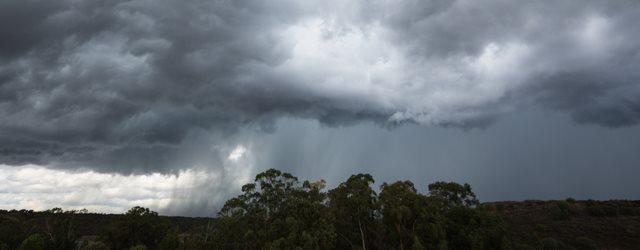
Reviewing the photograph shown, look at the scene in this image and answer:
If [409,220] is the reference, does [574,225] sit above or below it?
below

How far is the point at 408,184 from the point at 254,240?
1907cm

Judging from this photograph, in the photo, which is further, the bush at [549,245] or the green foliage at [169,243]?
the bush at [549,245]

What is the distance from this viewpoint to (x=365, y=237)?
43844mm

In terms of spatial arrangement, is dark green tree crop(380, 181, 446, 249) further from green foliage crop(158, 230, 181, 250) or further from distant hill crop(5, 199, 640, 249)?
green foliage crop(158, 230, 181, 250)

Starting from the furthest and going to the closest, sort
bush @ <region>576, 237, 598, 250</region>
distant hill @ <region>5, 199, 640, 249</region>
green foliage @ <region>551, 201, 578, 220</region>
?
green foliage @ <region>551, 201, 578, 220</region> → distant hill @ <region>5, 199, 640, 249</region> → bush @ <region>576, 237, 598, 250</region>

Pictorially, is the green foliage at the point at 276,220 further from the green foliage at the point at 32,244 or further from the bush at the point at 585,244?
the bush at the point at 585,244

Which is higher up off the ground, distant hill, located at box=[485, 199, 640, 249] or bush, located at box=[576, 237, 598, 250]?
distant hill, located at box=[485, 199, 640, 249]

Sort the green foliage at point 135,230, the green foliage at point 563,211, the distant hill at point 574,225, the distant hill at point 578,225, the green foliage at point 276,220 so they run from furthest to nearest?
the green foliage at point 563,211, the distant hill at point 578,225, the distant hill at point 574,225, the green foliage at point 135,230, the green foliage at point 276,220

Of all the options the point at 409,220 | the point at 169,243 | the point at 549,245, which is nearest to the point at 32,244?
the point at 169,243

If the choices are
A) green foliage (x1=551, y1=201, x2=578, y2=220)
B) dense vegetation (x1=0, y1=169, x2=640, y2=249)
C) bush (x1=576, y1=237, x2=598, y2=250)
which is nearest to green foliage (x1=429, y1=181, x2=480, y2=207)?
dense vegetation (x1=0, y1=169, x2=640, y2=249)

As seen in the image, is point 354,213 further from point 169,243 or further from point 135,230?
point 135,230

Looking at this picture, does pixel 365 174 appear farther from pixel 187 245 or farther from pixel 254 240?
pixel 187 245

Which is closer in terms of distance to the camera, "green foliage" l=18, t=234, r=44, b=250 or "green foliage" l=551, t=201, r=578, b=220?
"green foliage" l=18, t=234, r=44, b=250

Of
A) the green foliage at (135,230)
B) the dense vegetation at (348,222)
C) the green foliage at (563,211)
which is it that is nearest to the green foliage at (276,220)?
the dense vegetation at (348,222)
